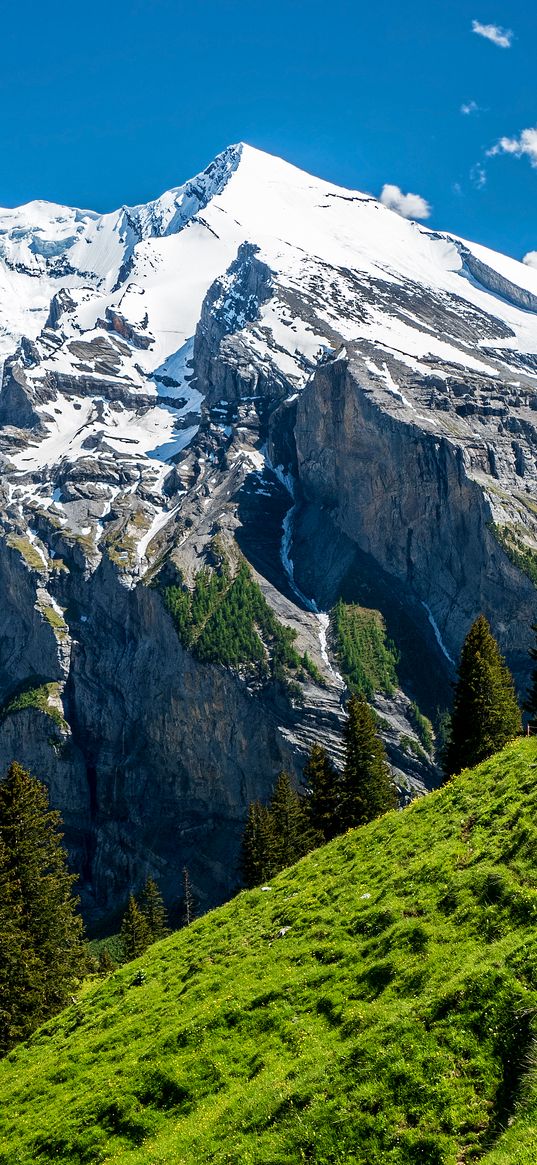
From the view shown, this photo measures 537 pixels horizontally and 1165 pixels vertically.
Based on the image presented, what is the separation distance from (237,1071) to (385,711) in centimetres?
14942

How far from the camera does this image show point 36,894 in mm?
43531

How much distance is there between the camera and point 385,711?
16800cm

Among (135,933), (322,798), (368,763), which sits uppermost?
(368,763)

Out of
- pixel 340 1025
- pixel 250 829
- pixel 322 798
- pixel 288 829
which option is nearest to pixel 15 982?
pixel 340 1025

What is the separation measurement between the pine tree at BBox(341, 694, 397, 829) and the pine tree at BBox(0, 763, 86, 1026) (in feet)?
67.9

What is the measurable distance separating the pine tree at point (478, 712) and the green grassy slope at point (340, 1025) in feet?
64.1

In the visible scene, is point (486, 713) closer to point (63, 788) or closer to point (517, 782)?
point (517, 782)

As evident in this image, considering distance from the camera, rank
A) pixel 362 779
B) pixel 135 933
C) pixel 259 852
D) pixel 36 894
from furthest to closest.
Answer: pixel 135 933
pixel 259 852
pixel 362 779
pixel 36 894

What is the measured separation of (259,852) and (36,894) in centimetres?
2541

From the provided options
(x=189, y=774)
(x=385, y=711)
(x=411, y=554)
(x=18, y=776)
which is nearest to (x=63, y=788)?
(x=189, y=774)

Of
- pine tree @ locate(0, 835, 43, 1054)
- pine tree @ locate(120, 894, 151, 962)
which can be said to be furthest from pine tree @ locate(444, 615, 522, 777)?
pine tree @ locate(120, 894, 151, 962)

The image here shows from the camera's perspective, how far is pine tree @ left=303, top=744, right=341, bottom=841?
201 ft

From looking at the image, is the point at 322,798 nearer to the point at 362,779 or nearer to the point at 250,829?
the point at 362,779

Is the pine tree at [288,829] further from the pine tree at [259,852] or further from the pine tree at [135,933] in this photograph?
the pine tree at [135,933]
